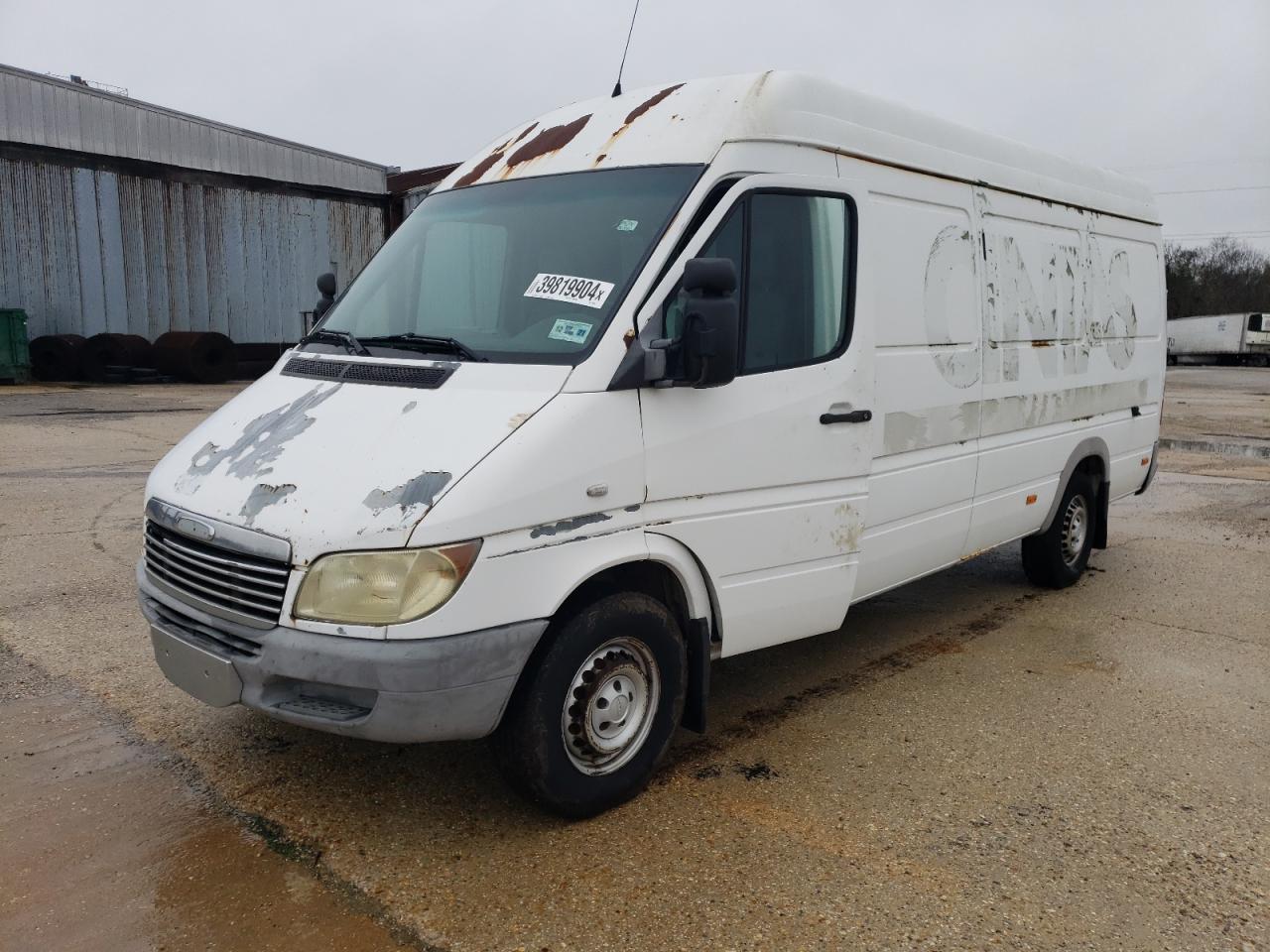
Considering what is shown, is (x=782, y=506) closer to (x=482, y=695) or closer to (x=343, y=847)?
(x=482, y=695)

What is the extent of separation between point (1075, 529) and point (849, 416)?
10.8 feet

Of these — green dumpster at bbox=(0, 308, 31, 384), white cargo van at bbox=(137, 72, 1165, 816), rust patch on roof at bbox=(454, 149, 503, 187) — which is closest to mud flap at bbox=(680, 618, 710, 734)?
white cargo van at bbox=(137, 72, 1165, 816)

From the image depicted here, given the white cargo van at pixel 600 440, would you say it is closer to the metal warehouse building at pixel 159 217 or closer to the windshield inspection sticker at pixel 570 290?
the windshield inspection sticker at pixel 570 290

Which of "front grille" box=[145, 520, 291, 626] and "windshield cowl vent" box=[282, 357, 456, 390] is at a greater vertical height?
"windshield cowl vent" box=[282, 357, 456, 390]

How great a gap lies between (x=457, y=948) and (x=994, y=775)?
2.23 m

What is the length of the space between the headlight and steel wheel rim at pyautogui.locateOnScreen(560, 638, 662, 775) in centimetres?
62

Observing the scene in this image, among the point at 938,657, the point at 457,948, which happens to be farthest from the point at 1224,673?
the point at 457,948

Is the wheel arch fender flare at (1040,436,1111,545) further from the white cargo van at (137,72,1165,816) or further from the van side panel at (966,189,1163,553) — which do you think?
A: the white cargo van at (137,72,1165,816)

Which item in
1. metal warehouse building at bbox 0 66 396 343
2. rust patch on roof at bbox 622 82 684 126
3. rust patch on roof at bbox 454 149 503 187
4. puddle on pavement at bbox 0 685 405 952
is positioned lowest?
puddle on pavement at bbox 0 685 405 952

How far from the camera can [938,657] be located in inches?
213

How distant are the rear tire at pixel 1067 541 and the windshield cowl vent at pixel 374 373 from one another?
450cm

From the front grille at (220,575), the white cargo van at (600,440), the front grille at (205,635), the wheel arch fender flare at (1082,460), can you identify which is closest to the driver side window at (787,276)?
the white cargo van at (600,440)

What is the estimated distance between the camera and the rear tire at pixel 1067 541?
663cm

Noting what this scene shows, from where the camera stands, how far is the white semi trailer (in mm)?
47031
